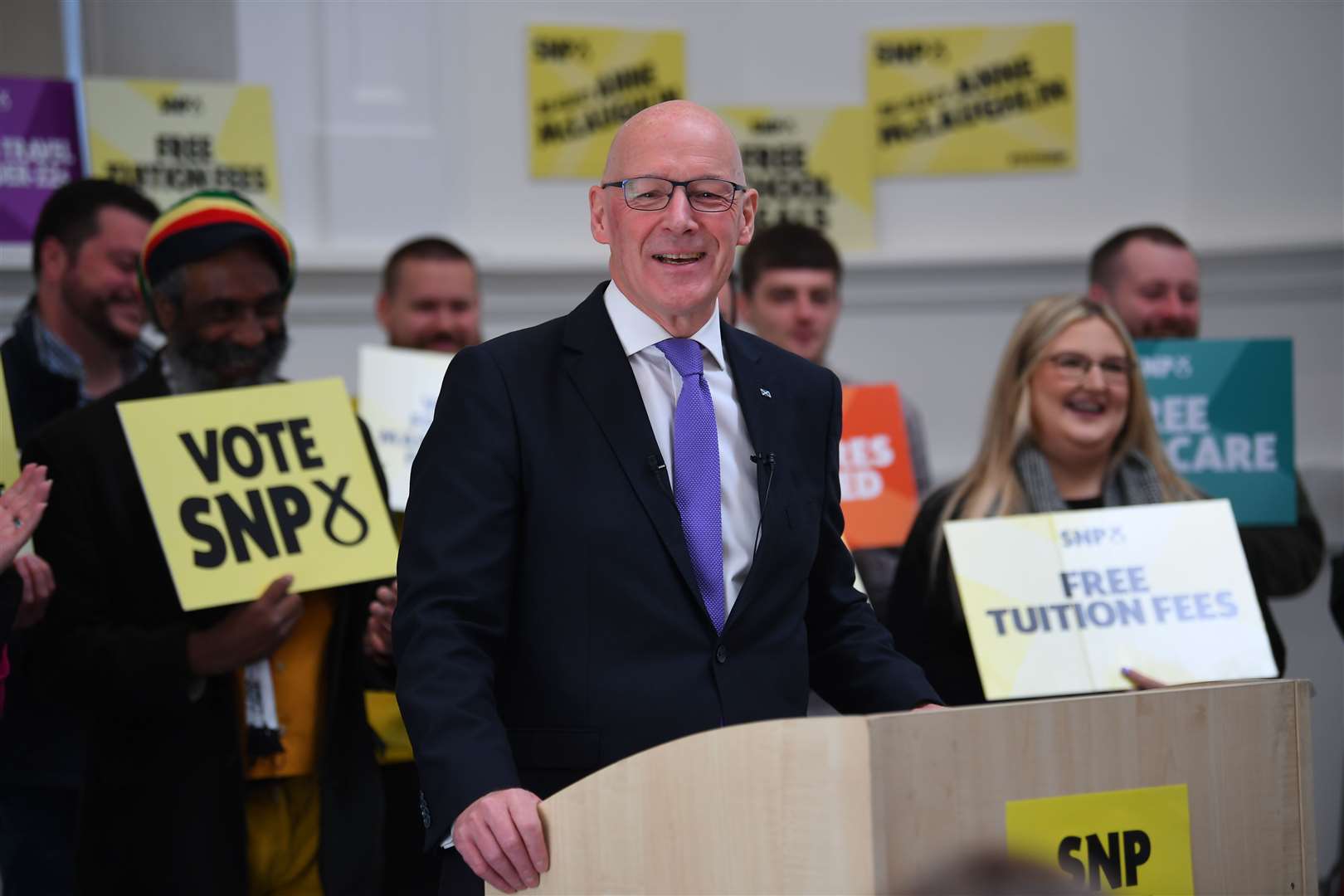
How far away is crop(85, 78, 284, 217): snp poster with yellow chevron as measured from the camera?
493cm

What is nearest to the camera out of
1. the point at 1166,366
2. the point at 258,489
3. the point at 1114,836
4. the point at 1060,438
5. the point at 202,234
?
the point at 1114,836

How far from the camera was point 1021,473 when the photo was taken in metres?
3.69

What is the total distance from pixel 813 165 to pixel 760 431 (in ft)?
12.1

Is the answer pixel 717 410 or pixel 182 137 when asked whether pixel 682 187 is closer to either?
pixel 717 410

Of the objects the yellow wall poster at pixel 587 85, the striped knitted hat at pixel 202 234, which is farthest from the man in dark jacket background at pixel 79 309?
the yellow wall poster at pixel 587 85

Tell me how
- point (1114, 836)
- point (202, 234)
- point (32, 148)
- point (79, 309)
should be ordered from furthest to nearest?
point (32, 148) < point (79, 309) < point (202, 234) < point (1114, 836)

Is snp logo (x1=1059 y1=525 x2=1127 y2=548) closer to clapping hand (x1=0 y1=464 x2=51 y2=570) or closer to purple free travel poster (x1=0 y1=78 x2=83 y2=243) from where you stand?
clapping hand (x1=0 y1=464 x2=51 y2=570)

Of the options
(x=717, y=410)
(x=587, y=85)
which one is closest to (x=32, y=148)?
(x=587, y=85)

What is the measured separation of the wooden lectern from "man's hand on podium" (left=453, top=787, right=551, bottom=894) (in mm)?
18

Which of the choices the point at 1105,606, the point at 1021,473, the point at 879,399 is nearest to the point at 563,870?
the point at 1105,606

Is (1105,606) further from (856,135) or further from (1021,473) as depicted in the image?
(856,135)

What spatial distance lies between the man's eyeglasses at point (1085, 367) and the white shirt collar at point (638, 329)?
1.75m

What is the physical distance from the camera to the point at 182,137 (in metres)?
5.02

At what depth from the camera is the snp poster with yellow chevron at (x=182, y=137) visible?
4930 mm
